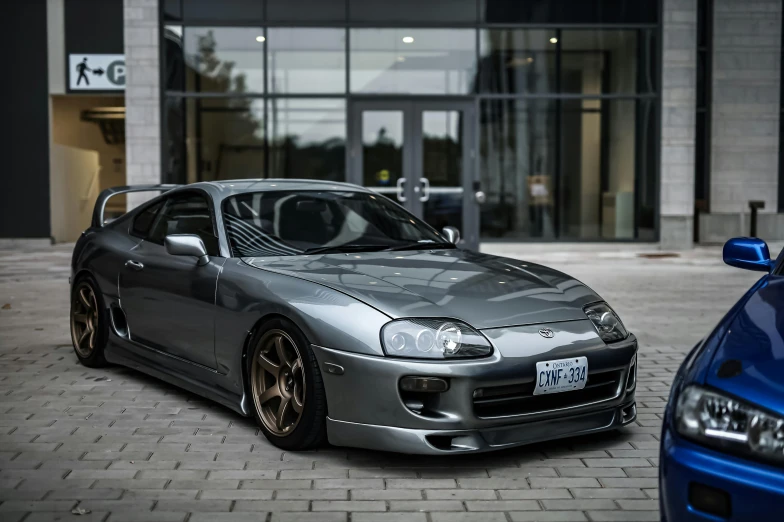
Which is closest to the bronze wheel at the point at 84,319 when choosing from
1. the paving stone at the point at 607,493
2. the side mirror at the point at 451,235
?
the side mirror at the point at 451,235

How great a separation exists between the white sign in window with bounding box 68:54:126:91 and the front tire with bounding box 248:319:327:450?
54.3 feet

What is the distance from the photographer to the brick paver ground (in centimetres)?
393

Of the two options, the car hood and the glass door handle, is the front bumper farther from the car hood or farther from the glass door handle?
the glass door handle

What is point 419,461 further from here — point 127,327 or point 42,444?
point 127,327

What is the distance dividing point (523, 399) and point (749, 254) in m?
1.17

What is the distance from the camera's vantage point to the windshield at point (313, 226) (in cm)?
555

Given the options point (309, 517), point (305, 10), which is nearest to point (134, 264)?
point (309, 517)

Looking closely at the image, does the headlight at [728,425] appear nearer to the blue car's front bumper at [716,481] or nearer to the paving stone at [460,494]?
the blue car's front bumper at [716,481]

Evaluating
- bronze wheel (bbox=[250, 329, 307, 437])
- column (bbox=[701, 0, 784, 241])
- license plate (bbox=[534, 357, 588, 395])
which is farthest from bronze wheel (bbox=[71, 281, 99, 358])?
column (bbox=[701, 0, 784, 241])

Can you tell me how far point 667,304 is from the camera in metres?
11.3

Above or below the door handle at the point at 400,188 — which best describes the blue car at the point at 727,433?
below

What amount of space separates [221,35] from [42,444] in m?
15.2

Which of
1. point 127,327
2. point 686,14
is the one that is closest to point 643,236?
point 686,14

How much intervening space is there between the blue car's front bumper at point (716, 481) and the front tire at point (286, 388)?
1.93 m
